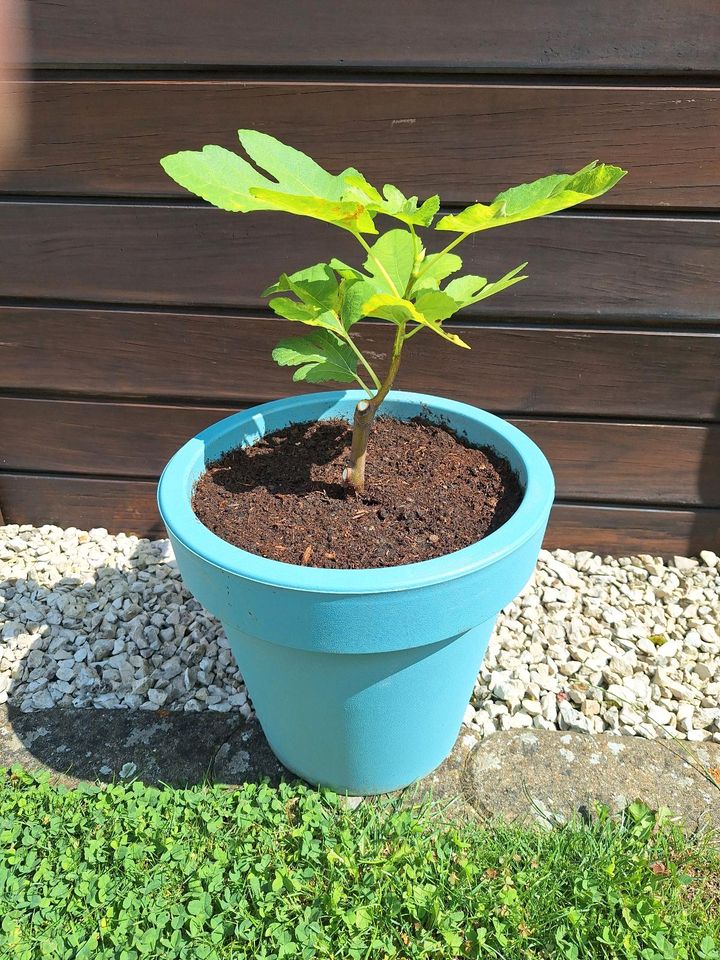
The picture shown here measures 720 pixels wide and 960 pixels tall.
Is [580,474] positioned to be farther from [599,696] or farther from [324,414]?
[324,414]

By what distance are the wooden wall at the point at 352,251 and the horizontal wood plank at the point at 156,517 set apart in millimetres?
12

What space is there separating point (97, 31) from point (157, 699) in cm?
176

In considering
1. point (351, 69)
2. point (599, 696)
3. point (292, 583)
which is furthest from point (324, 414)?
point (599, 696)

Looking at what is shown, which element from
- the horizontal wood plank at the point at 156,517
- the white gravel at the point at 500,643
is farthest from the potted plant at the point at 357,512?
the horizontal wood plank at the point at 156,517

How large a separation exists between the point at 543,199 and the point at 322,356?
1.75 feet

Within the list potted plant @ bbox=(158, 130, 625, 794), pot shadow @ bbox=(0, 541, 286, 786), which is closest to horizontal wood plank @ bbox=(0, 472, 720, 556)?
pot shadow @ bbox=(0, 541, 286, 786)

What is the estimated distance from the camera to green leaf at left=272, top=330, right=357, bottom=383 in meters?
1.36

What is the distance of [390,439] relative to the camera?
1.57m

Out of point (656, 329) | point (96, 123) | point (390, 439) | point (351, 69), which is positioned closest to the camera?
point (390, 439)

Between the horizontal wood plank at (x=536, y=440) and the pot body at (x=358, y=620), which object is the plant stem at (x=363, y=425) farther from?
the horizontal wood plank at (x=536, y=440)

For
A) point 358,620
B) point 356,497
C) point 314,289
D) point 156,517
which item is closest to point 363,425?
point 356,497

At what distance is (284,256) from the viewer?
1952 mm

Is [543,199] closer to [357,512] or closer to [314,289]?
[314,289]

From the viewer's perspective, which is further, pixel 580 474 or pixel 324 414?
pixel 580 474
